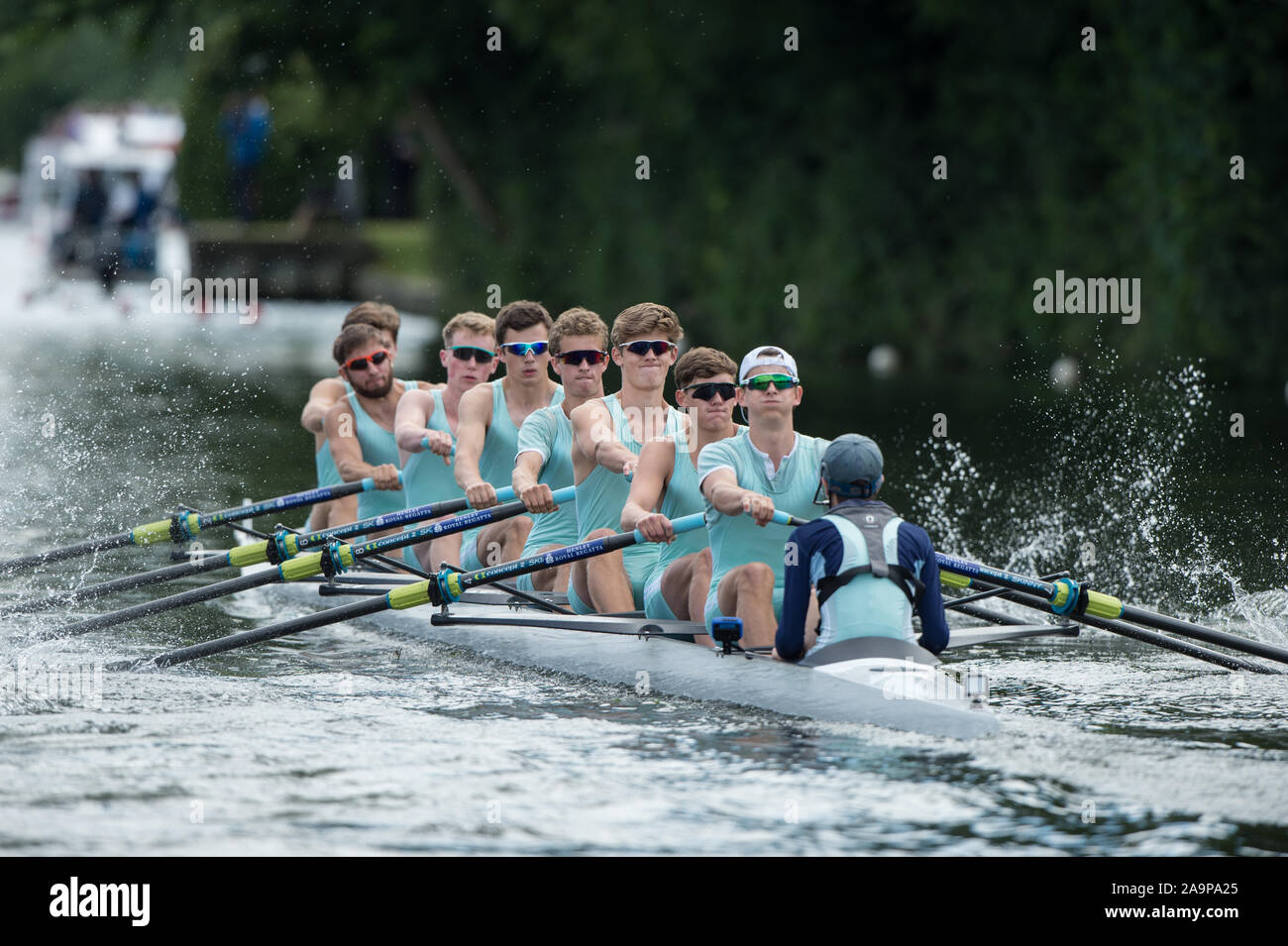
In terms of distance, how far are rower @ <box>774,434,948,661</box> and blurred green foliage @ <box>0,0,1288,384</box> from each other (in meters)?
12.2

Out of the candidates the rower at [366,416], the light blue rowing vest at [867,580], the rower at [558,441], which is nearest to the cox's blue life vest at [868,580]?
the light blue rowing vest at [867,580]

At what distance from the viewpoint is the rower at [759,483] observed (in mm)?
7707

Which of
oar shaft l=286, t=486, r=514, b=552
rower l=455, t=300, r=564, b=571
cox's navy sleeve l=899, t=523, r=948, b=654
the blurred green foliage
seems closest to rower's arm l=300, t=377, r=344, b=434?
rower l=455, t=300, r=564, b=571

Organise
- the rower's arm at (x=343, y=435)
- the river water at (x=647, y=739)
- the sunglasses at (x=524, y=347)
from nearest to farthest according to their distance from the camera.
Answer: the river water at (x=647, y=739), the sunglasses at (x=524, y=347), the rower's arm at (x=343, y=435)

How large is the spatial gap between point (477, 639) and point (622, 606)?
2.67ft

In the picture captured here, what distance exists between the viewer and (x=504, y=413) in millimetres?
9945

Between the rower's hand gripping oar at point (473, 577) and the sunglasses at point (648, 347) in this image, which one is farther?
the sunglasses at point (648, 347)

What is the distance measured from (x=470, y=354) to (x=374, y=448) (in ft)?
3.17

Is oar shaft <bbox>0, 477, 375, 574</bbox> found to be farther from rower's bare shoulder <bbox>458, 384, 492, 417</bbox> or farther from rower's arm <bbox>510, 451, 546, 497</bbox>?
rower's arm <bbox>510, 451, 546, 497</bbox>

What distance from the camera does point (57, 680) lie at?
8.27 meters

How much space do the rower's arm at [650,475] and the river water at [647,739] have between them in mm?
792

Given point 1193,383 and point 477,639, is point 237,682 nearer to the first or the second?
point 477,639

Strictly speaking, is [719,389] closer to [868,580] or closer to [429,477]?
[868,580]

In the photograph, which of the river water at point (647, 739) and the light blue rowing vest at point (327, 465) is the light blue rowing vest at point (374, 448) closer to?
the light blue rowing vest at point (327, 465)
